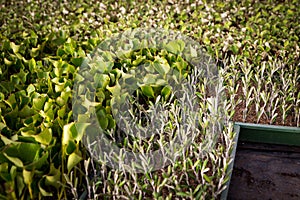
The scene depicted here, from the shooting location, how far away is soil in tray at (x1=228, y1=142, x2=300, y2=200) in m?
1.90

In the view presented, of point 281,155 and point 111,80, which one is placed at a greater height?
point 111,80

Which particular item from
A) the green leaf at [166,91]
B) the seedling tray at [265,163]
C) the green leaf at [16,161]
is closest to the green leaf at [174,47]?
the green leaf at [166,91]

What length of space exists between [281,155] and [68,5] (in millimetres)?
2557

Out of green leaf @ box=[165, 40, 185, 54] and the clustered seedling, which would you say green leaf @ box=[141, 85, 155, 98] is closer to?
the clustered seedling

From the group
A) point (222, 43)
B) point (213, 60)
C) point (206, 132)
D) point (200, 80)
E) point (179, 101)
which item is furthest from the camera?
point (222, 43)

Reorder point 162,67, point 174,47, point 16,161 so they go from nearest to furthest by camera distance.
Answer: point 16,161
point 162,67
point 174,47

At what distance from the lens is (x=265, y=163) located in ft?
6.89

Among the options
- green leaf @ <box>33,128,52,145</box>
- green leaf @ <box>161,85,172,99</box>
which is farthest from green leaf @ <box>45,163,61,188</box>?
green leaf @ <box>161,85,172,99</box>

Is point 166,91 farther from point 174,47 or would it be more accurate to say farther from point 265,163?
point 265,163

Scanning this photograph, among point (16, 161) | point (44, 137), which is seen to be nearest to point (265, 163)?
point (44, 137)

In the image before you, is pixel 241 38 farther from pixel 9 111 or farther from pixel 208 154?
pixel 9 111

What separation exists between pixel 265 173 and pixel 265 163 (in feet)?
0.27

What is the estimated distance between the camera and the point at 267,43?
9.19ft

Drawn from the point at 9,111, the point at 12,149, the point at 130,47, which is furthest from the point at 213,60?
the point at 12,149
